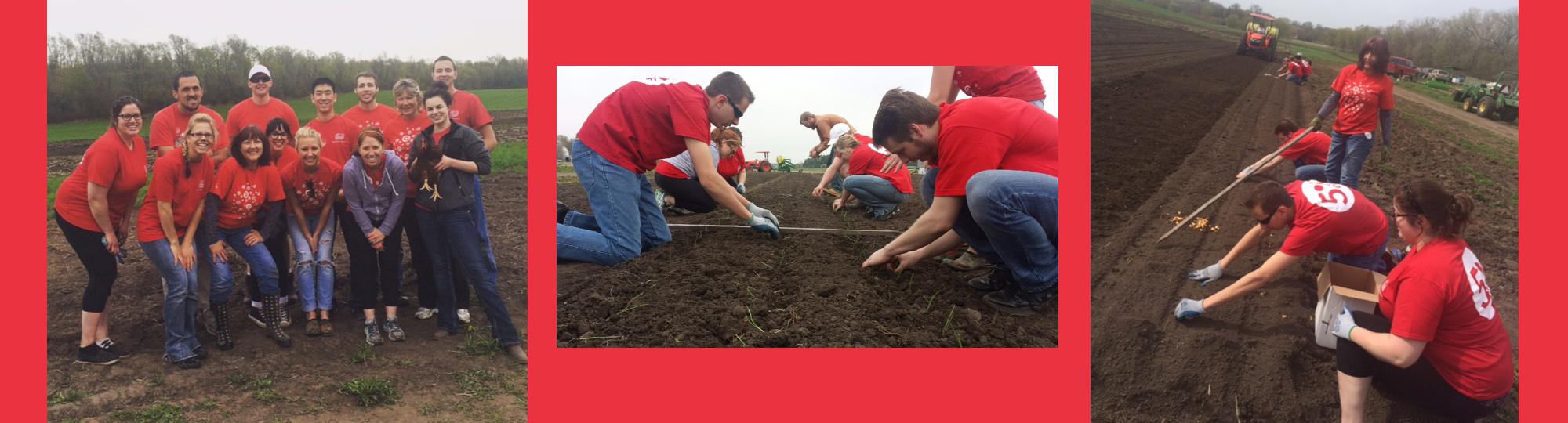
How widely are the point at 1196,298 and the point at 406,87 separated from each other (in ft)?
12.3

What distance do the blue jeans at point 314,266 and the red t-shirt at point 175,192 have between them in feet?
1.24

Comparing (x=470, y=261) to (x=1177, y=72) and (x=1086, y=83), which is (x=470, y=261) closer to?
(x=1086, y=83)

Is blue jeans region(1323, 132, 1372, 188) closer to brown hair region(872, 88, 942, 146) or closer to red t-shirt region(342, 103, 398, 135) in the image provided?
brown hair region(872, 88, 942, 146)

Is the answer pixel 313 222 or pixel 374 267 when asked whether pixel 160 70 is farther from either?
pixel 374 267

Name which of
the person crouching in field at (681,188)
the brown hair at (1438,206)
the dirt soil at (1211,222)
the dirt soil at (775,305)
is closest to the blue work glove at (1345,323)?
the dirt soil at (1211,222)

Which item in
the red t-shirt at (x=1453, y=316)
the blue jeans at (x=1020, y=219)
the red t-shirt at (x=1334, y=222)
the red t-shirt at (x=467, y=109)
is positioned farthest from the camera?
the red t-shirt at (x=467, y=109)

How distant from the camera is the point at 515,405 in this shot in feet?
13.2

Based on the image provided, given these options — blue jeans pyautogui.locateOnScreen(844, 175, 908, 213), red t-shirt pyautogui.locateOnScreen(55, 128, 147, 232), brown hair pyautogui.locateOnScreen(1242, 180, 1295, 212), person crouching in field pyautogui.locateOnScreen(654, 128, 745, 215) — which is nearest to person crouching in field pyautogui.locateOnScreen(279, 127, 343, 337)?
red t-shirt pyautogui.locateOnScreen(55, 128, 147, 232)

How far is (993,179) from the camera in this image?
335cm

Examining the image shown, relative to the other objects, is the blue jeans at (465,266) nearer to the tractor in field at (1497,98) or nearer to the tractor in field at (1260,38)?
the tractor in field at (1260,38)

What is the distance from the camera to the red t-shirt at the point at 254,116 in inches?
148

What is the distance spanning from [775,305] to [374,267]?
2038 mm

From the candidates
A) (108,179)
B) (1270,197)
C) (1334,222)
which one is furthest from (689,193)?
(1334,222)

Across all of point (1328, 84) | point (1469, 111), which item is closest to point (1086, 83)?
point (1328, 84)
